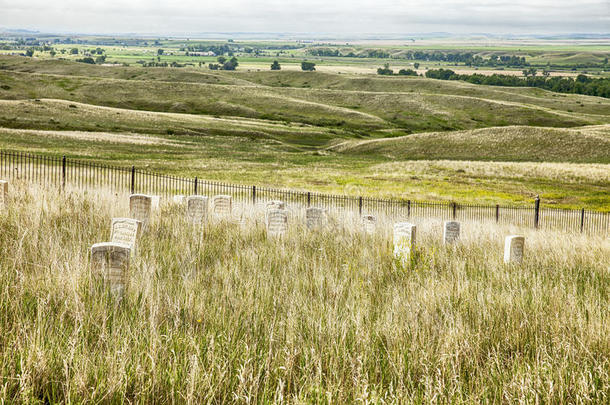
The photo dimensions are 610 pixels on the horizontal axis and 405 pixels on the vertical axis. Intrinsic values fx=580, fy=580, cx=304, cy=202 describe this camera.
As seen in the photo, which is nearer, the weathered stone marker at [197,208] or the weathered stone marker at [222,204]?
the weathered stone marker at [197,208]

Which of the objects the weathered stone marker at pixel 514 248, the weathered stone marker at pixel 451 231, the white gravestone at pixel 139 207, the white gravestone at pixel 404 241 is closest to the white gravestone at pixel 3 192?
the white gravestone at pixel 139 207

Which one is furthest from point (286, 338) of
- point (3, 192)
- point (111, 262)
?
point (3, 192)

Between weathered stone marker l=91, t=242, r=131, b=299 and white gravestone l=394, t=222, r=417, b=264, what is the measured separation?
429 centimetres

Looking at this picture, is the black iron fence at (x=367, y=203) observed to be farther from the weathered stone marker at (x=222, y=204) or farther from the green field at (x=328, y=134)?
the weathered stone marker at (x=222, y=204)

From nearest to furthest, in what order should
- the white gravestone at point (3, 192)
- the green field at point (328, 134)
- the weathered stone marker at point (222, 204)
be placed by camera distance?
the white gravestone at point (3, 192) < the weathered stone marker at point (222, 204) < the green field at point (328, 134)

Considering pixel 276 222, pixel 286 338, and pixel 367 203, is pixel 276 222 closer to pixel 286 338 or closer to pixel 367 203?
pixel 286 338

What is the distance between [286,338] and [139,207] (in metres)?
7.00

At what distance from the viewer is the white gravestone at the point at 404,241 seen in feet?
29.2

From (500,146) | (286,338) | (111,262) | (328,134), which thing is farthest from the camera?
(328,134)

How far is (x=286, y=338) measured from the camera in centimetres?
500

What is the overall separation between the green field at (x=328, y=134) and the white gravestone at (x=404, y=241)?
3166 centimetres

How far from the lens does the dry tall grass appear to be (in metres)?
4.07

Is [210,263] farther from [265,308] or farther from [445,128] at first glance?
[445,128]

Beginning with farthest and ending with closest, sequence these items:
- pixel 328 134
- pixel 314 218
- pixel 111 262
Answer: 1. pixel 328 134
2. pixel 314 218
3. pixel 111 262
